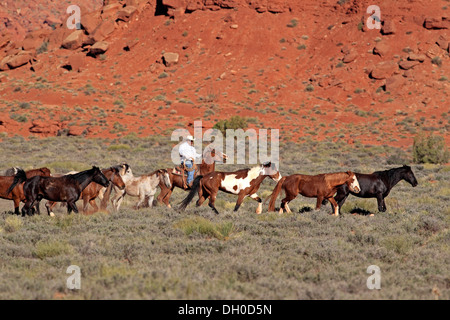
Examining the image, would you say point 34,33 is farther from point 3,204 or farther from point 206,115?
point 3,204

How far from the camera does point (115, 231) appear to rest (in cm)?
1185

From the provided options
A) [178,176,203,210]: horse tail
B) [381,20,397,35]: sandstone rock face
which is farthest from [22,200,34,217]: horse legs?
[381,20,397,35]: sandstone rock face

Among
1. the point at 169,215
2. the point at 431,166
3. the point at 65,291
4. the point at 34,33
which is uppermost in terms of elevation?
the point at 34,33

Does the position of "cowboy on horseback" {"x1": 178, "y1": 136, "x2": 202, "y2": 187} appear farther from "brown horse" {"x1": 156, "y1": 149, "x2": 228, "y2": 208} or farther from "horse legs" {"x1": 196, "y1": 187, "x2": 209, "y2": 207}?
"horse legs" {"x1": 196, "y1": 187, "x2": 209, "y2": 207}

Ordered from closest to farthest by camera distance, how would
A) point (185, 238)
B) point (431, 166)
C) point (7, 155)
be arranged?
point (185, 238) → point (431, 166) → point (7, 155)

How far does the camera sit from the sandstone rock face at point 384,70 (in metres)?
52.5

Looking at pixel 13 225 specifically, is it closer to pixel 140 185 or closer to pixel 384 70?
pixel 140 185

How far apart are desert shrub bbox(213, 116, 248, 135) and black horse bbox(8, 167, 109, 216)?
101 ft

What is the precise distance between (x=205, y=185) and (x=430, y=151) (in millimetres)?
23225

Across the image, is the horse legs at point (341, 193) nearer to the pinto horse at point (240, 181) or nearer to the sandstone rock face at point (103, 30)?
the pinto horse at point (240, 181)

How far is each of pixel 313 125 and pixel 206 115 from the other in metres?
11.0

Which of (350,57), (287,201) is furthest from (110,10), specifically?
(287,201)

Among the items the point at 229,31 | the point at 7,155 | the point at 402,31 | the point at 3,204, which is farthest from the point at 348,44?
the point at 3,204

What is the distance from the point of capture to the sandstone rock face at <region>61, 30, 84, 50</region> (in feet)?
211
